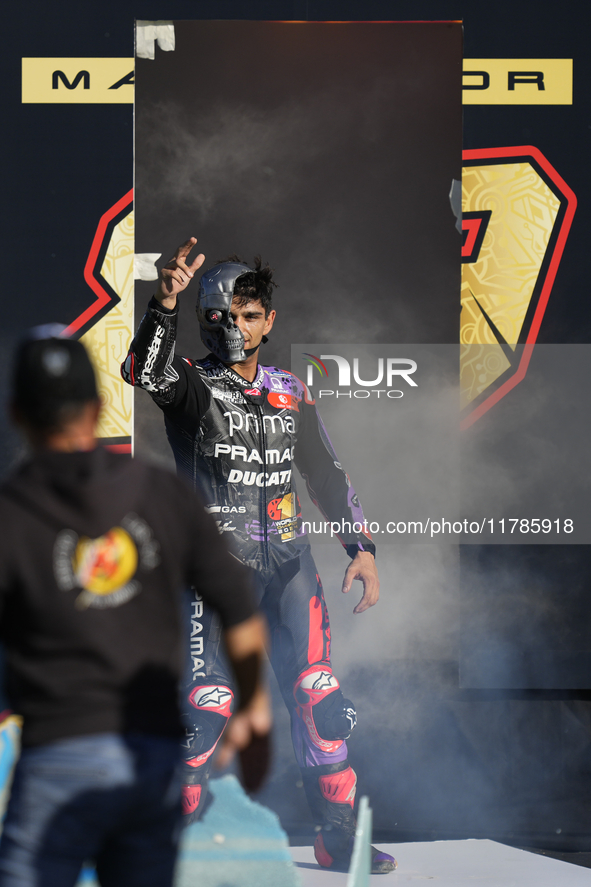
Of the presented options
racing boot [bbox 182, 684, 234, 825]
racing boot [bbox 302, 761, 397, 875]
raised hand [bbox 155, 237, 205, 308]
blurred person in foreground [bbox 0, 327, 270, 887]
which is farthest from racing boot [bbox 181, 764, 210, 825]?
blurred person in foreground [bbox 0, 327, 270, 887]

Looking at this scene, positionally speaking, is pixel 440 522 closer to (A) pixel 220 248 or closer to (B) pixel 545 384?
(B) pixel 545 384

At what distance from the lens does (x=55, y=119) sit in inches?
128

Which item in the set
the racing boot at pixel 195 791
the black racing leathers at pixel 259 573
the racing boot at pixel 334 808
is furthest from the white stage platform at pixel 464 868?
the racing boot at pixel 195 791

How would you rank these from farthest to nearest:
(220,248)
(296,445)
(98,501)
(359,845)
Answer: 1. (220,248)
2. (296,445)
3. (359,845)
4. (98,501)

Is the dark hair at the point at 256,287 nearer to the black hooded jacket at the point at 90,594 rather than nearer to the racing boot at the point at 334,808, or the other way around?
the racing boot at the point at 334,808

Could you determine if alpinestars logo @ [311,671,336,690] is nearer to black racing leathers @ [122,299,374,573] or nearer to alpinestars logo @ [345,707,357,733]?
alpinestars logo @ [345,707,357,733]

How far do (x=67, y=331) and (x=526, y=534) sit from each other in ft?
6.76

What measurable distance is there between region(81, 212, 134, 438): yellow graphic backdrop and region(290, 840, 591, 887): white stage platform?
70.8 inches

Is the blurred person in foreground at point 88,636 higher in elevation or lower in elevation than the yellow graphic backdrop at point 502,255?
lower

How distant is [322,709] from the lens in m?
2.69

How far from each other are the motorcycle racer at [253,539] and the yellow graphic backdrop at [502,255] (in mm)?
944

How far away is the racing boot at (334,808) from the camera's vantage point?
2678 millimetres

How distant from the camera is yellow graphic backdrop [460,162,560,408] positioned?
325 centimetres

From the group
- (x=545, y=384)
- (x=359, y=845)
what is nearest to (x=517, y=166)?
(x=545, y=384)
